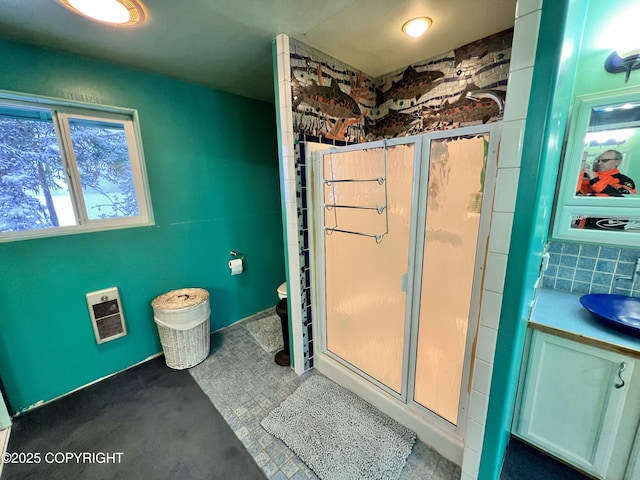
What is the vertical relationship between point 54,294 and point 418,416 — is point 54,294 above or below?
above

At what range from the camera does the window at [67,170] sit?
1.53 meters

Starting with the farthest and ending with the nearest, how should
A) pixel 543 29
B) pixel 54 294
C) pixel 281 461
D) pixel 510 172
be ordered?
pixel 54 294 < pixel 281 461 < pixel 510 172 < pixel 543 29

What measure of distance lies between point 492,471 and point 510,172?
123cm

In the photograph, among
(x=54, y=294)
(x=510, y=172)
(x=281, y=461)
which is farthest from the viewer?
(x=54, y=294)

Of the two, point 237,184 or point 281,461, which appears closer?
point 281,461

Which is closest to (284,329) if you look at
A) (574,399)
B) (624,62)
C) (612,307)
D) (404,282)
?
(404,282)

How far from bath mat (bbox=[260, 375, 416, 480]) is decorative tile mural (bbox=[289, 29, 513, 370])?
1.20 ft

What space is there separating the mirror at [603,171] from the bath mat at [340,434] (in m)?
1.55

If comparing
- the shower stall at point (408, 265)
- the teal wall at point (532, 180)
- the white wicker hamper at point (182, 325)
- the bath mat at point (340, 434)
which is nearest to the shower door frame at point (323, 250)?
the shower stall at point (408, 265)

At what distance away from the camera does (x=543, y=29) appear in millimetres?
745

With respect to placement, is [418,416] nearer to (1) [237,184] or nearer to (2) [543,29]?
(2) [543,29]

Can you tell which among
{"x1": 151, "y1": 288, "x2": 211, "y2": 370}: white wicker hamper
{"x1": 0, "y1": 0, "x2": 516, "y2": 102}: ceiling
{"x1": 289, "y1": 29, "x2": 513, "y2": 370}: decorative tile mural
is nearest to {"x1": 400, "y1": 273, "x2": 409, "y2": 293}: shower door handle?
{"x1": 289, "y1": 29, "x2": 513, "y2": 370}: decorative tile mural

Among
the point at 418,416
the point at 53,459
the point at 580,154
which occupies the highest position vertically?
the point at 580,154

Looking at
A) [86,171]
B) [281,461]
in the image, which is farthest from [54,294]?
[281,461]
